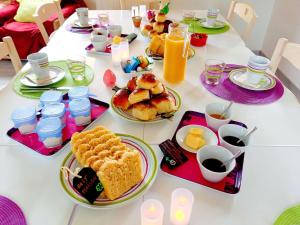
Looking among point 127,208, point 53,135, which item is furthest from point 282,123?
point 53,135

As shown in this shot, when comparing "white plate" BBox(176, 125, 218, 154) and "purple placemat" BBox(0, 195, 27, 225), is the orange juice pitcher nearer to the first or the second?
"white plate" BBox(176, 125, 218, 154)

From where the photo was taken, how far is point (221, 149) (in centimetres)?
71

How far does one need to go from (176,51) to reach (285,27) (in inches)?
89.4

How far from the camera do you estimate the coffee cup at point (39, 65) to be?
1.13 meters

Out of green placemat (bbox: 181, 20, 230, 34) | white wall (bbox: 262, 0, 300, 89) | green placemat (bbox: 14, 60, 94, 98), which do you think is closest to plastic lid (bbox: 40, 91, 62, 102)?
green placemat (bbox: 14, 60, 94, 98)

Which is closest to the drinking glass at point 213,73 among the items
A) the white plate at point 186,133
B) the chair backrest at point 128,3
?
the white plate at point 186,133

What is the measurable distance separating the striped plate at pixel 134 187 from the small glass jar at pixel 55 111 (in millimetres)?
177

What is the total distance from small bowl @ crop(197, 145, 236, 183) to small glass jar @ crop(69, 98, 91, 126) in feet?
1.37

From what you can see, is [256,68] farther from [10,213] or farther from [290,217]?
[10,213]

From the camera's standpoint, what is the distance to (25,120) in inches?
33.5

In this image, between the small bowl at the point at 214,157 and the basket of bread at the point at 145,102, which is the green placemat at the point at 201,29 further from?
the small bowl at the point at 214,157

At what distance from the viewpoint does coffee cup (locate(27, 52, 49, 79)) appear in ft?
3.72

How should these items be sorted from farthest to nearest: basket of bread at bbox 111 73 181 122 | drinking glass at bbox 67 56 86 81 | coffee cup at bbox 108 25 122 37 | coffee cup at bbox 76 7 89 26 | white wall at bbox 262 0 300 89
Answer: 1. white wall at bbox 262 0 300 89
2. coffee cup at bbox 76 7 89 26
3. coffee cup at bbox 108 25 122 37
4. drinking glass at bbox 67 56 86 81
5. basket of bread at bbox 111 73 181 122

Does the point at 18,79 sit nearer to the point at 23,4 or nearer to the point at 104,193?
the point at 104,193
